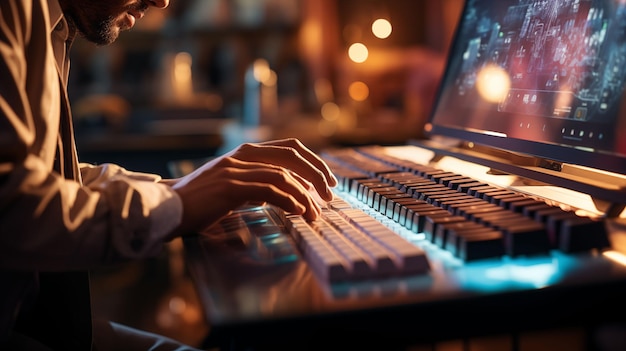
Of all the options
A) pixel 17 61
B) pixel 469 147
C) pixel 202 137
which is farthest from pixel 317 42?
pixel 17 61

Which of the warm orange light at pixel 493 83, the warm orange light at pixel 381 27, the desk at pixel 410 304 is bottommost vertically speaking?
the desk at pixel 410 304

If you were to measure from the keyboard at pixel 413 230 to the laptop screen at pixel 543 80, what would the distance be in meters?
0.12

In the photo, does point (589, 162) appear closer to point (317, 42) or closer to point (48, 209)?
point (48, 209)

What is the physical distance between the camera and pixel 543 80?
84 cm

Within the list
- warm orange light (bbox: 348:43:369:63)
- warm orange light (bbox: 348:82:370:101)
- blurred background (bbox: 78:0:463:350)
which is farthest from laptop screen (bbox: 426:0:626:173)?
warm orange light (bbox: 348:43:369:63)

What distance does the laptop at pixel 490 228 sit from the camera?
47 cm

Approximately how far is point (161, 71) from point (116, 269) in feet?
4.99

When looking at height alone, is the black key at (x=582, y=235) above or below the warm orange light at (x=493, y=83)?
below

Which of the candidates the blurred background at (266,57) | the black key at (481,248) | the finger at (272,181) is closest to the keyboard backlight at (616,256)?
the black key at (481,248)

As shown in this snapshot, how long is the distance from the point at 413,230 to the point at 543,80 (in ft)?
1.13

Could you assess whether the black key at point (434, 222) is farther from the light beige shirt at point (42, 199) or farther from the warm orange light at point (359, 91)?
the warm orange light at point (359, 91)

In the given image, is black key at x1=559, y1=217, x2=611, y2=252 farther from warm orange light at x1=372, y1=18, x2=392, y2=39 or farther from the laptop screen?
warm orange light at x1=372, y1=18, x2=392, y2=39

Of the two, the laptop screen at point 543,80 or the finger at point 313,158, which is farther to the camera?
the finger at point 313,158

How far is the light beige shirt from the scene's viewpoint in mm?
542
